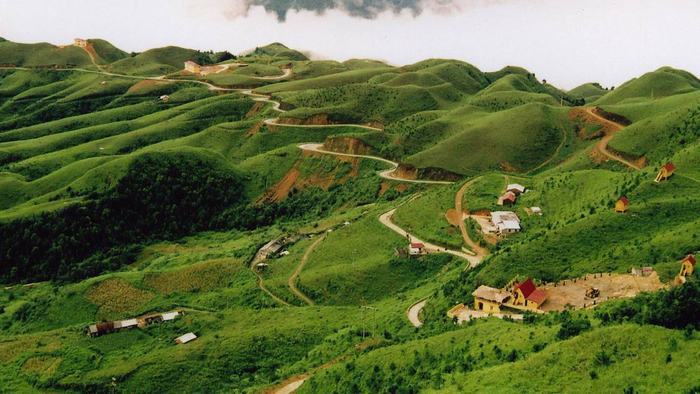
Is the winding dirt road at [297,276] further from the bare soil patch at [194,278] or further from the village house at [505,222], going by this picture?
the village house at [505,222]

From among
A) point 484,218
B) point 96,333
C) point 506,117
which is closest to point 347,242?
point 484,218

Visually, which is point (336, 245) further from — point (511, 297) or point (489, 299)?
point (511, 297)

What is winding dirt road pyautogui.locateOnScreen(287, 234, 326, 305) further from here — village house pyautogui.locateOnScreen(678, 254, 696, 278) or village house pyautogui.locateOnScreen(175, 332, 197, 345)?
village house pyautogui.locateOnScreen(678, 254, 696, 278)

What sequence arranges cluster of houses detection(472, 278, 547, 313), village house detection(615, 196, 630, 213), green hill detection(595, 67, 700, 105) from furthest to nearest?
green hill detection(595, 67, 700, 105) → village house detection(615, 196, 630, 213) → cluster of houses detection(472, 278, 547, 313)

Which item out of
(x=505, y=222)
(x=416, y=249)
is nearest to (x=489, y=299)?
(x=416, y=249)

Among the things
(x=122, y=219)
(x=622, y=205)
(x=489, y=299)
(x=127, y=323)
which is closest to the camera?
(x=489, y=299)

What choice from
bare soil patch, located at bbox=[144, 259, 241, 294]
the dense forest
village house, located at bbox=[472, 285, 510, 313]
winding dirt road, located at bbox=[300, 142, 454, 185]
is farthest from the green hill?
village house, located at bbox=[472, 285, 510, 313]

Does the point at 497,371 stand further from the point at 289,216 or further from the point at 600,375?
the point at 289,216
